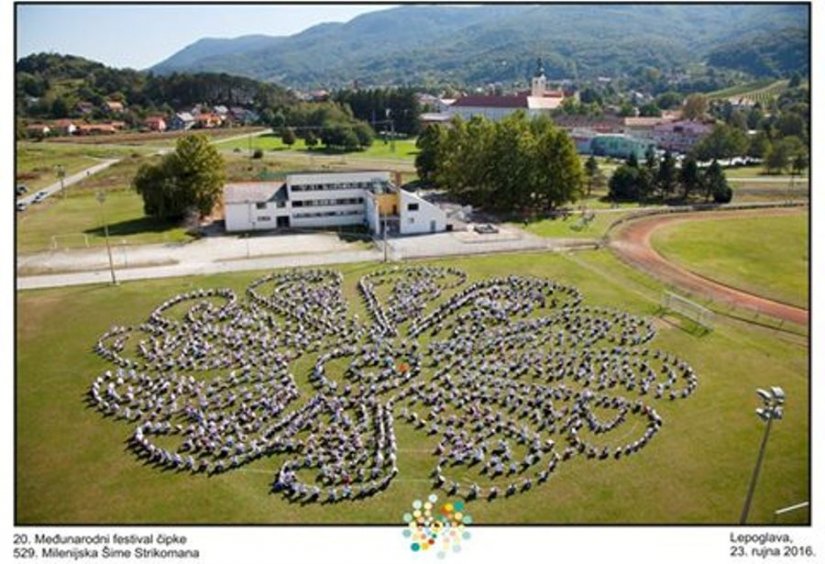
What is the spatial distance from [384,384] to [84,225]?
41.3m

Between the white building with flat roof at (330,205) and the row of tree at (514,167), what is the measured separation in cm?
985

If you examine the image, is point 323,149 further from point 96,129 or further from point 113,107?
point 113,107

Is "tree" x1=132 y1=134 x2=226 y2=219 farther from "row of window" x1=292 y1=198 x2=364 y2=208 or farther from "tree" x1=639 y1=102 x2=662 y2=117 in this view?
"tree" x1=639 y1=102 x2=662 y2=117

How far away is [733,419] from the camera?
2522 cm

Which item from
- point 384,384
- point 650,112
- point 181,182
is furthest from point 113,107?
point 384,384

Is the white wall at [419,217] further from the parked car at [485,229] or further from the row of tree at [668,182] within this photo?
the row of tree at [668,182]

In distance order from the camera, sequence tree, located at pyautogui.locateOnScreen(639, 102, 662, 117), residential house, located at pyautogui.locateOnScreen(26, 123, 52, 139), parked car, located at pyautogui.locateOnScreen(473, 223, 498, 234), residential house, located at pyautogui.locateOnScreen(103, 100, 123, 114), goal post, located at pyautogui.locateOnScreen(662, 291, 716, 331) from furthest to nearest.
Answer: tree, located at pyautogui.locateOnScreen(639, 102, 662, 117), residential house, located at pyautogui.locateOnScreen(103, 100, 123, 114), residential house, located at pyautogui.locateOnScreen(26, 123, 52, 139), parked car, located at pyautogui.locateOnScreen(473, 223, 498, 234), goal post, located at pyautogui.locateOnScreen(662, 291, 716, 331)

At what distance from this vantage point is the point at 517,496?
20891 mm

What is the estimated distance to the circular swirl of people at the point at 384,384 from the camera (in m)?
22.7

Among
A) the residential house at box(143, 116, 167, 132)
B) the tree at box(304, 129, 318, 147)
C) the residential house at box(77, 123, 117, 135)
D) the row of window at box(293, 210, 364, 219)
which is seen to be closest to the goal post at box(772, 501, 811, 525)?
the row of window at box(293, 210, 364, 219)

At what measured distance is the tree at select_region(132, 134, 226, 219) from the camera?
55031 millimetres

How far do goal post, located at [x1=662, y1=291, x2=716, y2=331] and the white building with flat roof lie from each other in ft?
72.5

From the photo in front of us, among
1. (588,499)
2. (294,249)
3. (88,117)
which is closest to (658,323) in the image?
(588,499)

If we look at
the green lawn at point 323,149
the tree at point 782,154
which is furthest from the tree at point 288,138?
the tree at point 782,154
